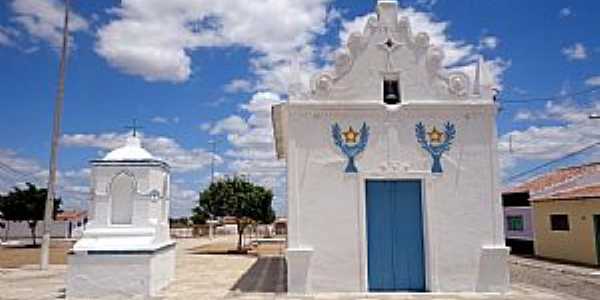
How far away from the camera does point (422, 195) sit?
12953mm

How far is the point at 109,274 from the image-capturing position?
12.3 meters

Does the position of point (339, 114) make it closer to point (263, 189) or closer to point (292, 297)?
point (292, 297)

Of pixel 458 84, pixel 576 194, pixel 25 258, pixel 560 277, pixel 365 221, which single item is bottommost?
pixel 25 258

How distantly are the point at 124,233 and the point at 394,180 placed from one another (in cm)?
651

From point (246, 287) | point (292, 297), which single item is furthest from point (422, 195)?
point (246, 287)

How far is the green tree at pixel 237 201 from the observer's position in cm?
3070

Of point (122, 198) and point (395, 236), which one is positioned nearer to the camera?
point (395, 236)

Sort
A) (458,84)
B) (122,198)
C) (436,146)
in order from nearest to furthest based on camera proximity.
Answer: (436,146) → (458,84) → (122,198)

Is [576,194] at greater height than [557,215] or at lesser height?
greater

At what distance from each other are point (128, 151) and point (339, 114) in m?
5.56

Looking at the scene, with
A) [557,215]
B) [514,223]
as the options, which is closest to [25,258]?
[514,223]

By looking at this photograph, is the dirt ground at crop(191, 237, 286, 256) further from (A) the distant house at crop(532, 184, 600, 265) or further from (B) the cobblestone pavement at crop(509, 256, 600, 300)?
(B) the cobblestone pavement at crop(509, 256, 600, 300)

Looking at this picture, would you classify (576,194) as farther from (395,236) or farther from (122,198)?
(122,198)

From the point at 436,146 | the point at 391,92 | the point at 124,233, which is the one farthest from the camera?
the point at 391,92
